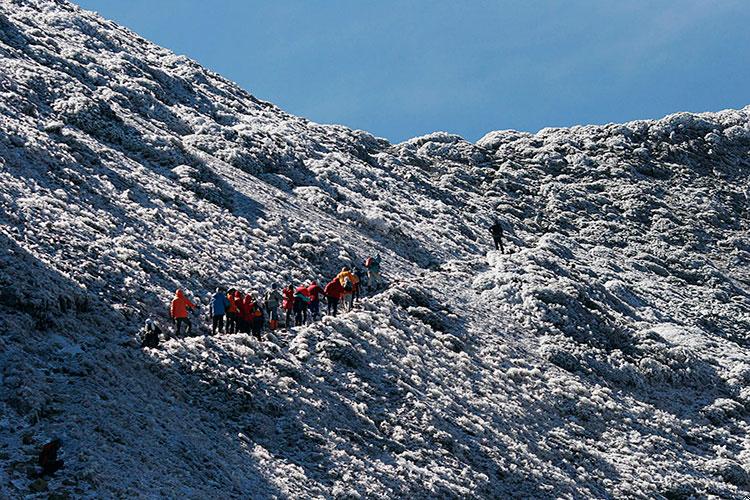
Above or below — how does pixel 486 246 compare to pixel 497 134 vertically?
below

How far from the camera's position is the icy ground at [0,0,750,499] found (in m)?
20.6

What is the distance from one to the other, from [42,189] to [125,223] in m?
3.23

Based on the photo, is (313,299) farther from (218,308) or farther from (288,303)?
(218,308)

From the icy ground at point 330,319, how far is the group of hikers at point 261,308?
2.35 ft

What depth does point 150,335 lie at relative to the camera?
904 inches

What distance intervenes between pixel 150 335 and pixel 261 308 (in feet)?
20.0

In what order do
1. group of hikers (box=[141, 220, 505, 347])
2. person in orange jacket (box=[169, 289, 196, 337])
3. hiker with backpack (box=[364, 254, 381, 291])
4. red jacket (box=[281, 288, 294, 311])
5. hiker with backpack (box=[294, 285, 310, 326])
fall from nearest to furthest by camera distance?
person in orange jacket (box=[169, 289, 196, 337]) → group of hikers (box=[141, 220, 505, 347]) → red jacket (box=[281, 288, 294, 311]) → hiker with backpack (box=[294, 285, 310, 326]) → hiker with backpack (box=[364, 254, 381, 291])

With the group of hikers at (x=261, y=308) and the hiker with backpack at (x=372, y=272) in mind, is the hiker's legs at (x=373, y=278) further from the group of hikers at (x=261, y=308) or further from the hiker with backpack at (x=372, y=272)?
the group of hikers at (x=261, y=308)

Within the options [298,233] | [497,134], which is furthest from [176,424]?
[497,134]

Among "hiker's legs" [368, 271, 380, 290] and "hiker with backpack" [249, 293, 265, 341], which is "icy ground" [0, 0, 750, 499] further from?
"hiker's legs" [368, 271, 380, 290]

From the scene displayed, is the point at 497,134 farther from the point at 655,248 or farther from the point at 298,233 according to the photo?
the point at 298,233

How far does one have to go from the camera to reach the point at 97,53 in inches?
2152

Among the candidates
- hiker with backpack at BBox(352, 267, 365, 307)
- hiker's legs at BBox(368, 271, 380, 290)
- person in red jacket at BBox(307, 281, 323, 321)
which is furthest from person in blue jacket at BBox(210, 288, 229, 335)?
hiker's legs at BBox(368, 271, 380, 290)

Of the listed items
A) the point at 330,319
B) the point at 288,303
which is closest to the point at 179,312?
the point at 288,303
